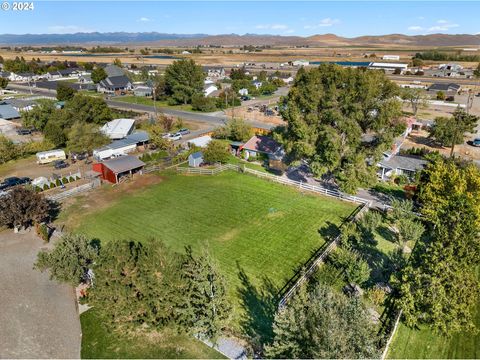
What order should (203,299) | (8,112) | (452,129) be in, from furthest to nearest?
(8,112) < (452,129) < (203,299)

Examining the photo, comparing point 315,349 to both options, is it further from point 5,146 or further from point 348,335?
point 5,146

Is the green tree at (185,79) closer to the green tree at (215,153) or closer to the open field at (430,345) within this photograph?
the green tree at (215,153)

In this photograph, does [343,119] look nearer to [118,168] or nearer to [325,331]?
[325,331]

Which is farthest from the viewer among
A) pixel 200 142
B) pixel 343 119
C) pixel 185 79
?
pixel 185 79

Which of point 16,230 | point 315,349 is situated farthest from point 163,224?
point 315,349

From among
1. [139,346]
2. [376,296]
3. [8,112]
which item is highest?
[8,112]

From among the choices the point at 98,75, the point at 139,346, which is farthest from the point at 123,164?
the point at 98,75

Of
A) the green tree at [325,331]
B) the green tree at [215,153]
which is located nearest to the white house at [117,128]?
the green tree at [215,153]
